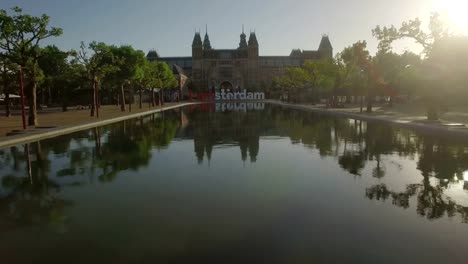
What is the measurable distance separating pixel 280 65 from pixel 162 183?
170614 millimetres

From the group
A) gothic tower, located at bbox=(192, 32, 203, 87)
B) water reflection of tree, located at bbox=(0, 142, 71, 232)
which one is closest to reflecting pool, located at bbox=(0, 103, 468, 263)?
water reflection of tree, located at bbox=(0, 142, 71, 232)

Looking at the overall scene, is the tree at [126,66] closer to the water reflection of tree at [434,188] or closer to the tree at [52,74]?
the tree at [52,74]

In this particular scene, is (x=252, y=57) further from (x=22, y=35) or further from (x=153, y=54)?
(x=22, y=35)

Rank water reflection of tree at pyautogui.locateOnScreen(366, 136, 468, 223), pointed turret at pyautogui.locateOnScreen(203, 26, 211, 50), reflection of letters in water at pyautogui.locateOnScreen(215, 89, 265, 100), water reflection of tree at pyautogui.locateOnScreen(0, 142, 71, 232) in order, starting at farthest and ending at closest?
pointed turret at pyautogui.locateOnScreen(203, 26, 211, 50) < reflection of letters in water at pyautogui.locateOnScreen(215, 89, 265, 100) < water reflection of tree at pyautogui.locateOnScreen(366, 136, 468, 223) < water reflection of tree at pyautogui.locateOnScreen(0, 142, 71, 232)

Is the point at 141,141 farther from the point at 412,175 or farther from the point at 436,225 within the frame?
the point at 436,225

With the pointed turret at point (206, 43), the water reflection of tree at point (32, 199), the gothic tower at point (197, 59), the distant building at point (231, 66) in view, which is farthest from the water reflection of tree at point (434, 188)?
the pointed turret at point (206, 43)

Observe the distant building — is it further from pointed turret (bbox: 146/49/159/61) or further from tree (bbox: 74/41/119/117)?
tree (bbox: 74/41/119/117)

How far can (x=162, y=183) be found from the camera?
38.5ft

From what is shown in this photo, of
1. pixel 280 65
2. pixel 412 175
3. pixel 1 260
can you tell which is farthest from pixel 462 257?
pixel 280 65

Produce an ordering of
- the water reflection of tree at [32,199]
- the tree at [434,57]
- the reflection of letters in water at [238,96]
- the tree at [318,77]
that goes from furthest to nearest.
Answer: the reflection of letters in water at [238,96]
the tree at [318,77]
the tree at [434,57]
the water reflection of tree at [32,199]

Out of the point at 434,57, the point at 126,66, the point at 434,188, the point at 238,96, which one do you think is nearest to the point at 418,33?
the point at 434,57

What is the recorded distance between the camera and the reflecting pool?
6.74 meters

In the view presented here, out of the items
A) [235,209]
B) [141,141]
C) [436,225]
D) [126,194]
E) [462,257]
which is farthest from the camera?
[141,141]

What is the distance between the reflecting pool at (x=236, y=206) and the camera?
6738 mm
